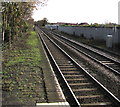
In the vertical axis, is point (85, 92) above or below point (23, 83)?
below

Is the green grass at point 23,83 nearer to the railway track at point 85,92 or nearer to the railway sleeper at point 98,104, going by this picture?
the railway track at point 85,92

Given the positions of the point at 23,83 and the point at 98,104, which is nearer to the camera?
the point at 98,104

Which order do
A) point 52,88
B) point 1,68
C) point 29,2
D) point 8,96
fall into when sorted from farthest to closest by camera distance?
1. point 29,2
2. point 1,68
3. point 52,88
4. point 8,96

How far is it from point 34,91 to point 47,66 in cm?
386

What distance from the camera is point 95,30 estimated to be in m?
27.0

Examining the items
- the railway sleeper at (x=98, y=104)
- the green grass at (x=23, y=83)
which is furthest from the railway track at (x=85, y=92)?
the green grass at (x=23, y=83)

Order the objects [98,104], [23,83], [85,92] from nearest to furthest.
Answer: [98,104]
[85,92]
[23,83]

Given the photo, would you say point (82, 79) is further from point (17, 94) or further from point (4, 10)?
point (4, 10)

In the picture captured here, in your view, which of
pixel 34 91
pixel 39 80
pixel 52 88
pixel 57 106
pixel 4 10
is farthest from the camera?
pixel 4 10

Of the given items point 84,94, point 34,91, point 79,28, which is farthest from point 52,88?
point 79,28

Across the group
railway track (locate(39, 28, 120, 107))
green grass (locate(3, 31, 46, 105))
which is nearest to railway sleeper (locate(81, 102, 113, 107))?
railway track (locate(39, 28, 120, 107))

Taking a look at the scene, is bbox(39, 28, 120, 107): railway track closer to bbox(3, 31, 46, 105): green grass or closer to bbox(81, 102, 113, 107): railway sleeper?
bbox(81, 102, 113, 107): railway sleeper

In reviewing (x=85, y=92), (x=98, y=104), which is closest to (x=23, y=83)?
(x=85, y=92)

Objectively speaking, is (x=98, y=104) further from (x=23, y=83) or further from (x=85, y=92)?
(x=23, y=83)
